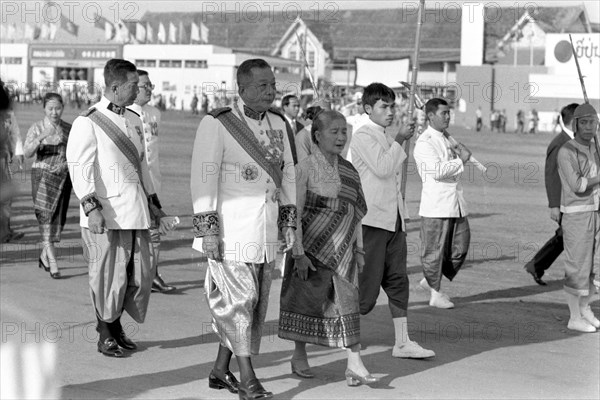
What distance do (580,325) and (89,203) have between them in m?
4.11

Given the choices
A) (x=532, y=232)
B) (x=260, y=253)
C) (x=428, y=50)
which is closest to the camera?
(x=260, y=253)

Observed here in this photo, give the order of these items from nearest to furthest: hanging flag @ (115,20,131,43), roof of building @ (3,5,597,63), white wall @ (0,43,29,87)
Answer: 1. roof of building @ (3,5,597,63)
2. white wall @ (0,43,29,87)
3. hanging flag @ (115,20,131,43)

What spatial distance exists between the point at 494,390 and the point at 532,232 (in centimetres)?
932

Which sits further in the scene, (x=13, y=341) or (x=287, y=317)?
(x=13, y=341)

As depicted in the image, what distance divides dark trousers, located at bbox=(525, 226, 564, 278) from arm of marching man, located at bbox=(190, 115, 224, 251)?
5501mm

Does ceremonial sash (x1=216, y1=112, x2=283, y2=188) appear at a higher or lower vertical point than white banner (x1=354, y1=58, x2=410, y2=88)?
lower

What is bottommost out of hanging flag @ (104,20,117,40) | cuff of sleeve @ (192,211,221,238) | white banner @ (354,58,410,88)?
cuff of sleeve @ (192,211,221,238)

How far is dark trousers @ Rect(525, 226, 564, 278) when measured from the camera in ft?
35.6

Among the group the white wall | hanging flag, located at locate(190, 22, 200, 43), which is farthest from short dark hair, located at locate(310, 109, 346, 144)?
the white wall

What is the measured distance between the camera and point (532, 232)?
15648 mm

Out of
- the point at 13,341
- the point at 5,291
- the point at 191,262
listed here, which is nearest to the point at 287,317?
the point at 13,341

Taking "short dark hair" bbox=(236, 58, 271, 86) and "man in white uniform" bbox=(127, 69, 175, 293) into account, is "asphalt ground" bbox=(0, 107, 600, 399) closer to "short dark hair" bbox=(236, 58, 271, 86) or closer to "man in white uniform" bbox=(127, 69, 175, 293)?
"man in white uniform" bbox=(127, 69, 175, 293)

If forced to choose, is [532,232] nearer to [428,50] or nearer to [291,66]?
[291,66]

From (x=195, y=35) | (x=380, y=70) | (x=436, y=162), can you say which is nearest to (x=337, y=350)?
(x=436, y=162)
